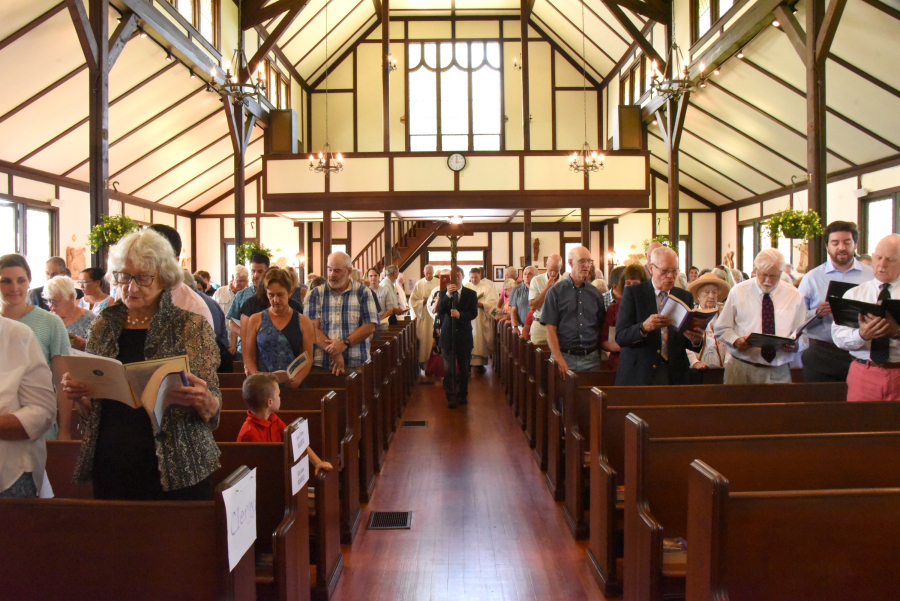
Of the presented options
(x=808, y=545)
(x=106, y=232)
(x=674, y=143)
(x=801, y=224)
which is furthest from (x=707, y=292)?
(x=674, y=143)

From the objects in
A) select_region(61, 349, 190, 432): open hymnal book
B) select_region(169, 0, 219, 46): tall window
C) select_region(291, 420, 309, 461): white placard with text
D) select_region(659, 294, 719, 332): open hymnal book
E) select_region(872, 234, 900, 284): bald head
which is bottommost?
select_region(291, 420, 309, 461): white placard with text

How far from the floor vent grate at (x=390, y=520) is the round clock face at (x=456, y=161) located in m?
10.1

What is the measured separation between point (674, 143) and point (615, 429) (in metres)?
9.76

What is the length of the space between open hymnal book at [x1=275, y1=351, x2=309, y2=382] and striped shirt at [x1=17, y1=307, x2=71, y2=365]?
38.7 inches

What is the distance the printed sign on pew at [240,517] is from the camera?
1.51 meters

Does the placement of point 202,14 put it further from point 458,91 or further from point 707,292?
point 707,292

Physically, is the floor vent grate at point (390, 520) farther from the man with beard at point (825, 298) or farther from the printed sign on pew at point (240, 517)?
the man with beard at point (825, 298)

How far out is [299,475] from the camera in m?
2.19

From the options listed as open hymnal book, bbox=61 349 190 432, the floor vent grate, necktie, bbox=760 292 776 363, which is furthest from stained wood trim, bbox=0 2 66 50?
necktie, bbox=760 292 776 363

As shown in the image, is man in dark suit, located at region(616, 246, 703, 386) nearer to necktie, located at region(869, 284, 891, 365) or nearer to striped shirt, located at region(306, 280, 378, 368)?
necktie, located at region(869, 284, 891, 365)

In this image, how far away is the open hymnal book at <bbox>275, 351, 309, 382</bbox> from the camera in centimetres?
320

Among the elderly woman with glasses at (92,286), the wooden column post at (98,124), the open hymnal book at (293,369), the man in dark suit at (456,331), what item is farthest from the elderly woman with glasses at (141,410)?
the wooden column post at (98,124)

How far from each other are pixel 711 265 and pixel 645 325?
637 inches

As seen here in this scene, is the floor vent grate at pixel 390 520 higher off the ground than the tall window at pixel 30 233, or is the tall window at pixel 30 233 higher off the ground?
the tall window at pixel 30 233
